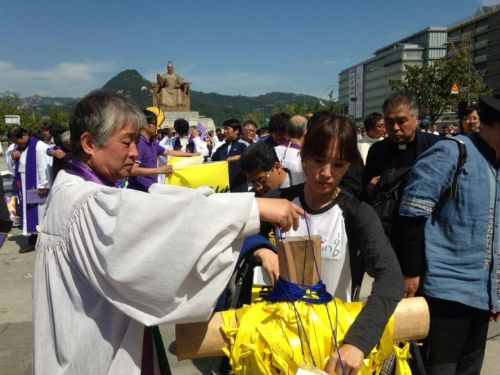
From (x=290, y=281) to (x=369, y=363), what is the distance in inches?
14.6

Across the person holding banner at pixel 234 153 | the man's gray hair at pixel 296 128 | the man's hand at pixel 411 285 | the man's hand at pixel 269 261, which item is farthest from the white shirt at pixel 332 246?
the man's gray hair at pixel 296 128

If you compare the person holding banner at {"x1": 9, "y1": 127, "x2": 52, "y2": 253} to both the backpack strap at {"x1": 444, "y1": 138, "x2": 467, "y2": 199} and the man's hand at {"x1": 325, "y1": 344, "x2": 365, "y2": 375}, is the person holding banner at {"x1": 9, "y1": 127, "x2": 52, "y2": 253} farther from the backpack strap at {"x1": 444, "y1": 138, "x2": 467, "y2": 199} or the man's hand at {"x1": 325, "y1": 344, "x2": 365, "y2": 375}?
the man's hand at {"x1": 325, "y1": 344, "x2": 365, "y2": 375}

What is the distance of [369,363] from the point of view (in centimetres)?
134

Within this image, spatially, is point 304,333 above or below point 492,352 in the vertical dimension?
above

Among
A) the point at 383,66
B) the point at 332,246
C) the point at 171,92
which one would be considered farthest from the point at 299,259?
the point at 383,66

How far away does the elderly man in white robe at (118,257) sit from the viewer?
1.15m

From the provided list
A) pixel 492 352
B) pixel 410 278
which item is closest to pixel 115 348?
pixel 410 278

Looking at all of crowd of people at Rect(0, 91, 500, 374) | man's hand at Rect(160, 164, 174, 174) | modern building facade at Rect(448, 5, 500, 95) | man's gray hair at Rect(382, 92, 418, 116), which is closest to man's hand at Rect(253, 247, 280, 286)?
crowd of people at Rect(0, 91, 500, 374)

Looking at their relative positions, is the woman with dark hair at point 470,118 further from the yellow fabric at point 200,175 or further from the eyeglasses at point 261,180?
the eyeglasses at point 261,180

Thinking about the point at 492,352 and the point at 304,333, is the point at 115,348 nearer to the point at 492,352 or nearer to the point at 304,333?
the point at 304,333

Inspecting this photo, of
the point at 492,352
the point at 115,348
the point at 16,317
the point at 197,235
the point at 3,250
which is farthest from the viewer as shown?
the point at 3,250

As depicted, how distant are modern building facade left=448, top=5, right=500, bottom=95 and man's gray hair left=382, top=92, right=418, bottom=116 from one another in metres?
66.9

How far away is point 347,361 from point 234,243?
0.47 meters

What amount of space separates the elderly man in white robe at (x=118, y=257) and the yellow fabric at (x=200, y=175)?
137 inches
